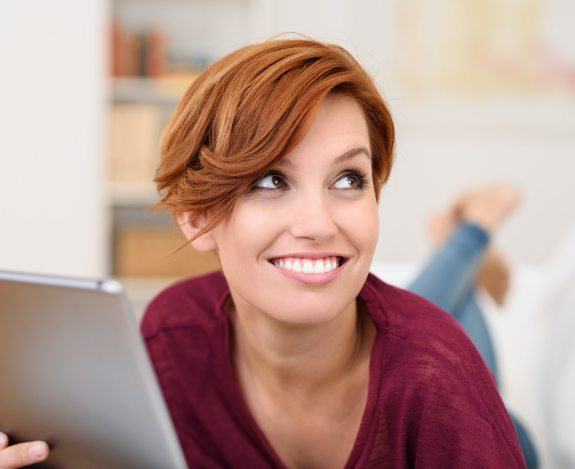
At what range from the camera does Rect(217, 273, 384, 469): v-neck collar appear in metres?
1.03

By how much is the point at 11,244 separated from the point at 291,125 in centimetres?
255

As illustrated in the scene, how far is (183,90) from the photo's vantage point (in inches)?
129

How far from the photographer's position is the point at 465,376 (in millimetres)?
984

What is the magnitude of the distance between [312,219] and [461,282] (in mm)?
1009

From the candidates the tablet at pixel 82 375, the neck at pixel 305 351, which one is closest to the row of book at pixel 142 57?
the neck at pixel 305 351

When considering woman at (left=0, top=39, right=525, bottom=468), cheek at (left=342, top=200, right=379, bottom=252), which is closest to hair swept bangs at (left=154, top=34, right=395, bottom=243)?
woman at (left=0, top=39, right=525, bottom=468)

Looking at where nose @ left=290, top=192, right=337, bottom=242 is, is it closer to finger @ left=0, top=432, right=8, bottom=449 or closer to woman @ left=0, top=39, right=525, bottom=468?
woman @ left=0, top=39, right=525, bottom=468

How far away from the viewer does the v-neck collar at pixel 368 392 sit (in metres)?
1.03

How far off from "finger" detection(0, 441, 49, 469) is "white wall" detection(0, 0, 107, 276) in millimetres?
2393

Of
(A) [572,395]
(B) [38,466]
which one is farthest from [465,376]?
(A) [572,395]

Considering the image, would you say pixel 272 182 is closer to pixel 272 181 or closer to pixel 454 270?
pixel 272 181

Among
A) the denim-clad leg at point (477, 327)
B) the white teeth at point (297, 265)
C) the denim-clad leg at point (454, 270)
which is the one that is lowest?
the denim-clad leg at point (477, 327)

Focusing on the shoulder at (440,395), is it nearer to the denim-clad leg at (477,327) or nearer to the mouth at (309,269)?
the mouth at (309,269)

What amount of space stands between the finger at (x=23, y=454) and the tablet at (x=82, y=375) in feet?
0.04
